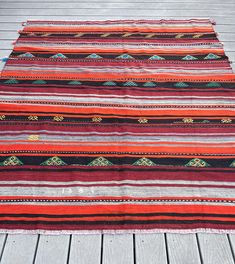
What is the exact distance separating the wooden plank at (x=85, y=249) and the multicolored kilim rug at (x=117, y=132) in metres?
0.05

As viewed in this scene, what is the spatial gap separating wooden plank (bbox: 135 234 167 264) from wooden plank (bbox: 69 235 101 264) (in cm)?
17

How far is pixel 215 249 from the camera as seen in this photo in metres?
1.53

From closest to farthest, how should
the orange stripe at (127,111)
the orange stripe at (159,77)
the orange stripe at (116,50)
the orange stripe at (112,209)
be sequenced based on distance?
the orange stripe at (112,209) → the orange stripe at (127,111) → the orange stripe at (159,77) → the orange stripe at (116,50)

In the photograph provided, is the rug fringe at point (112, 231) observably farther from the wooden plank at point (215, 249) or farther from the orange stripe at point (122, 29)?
the orange stripe at point (122, 29)

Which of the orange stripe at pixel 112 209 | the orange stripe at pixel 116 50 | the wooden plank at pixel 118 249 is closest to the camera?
the wooden plank at pixel 118 249

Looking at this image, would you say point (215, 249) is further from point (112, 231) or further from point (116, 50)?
point (116, 50)

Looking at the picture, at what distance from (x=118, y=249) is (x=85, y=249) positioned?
138mm

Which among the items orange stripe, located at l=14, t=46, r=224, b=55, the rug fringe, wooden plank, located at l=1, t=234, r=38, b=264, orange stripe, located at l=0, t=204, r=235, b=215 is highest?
orange stripe, located at l=14, t=46, r=224, b=55

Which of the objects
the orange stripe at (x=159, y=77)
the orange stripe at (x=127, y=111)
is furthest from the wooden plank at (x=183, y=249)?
the orange stripe at (x=159, y=77)

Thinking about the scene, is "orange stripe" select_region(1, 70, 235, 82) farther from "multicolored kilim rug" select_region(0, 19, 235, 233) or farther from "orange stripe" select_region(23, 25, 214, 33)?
"orange stripe" select_region(23, 25, 214, 33)

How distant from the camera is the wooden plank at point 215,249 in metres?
1.49

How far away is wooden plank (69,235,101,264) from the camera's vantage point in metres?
1.49

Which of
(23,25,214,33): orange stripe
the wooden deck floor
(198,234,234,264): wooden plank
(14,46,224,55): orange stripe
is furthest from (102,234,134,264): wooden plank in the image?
(23,25,214,33): orange stripe

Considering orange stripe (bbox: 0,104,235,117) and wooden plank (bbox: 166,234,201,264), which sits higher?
orange stripe (bbox: 0,104,235,117)
